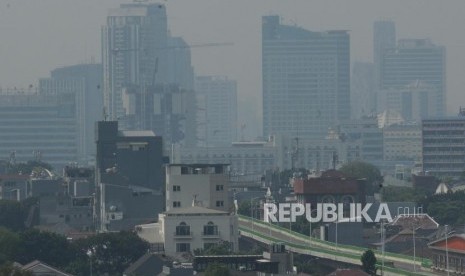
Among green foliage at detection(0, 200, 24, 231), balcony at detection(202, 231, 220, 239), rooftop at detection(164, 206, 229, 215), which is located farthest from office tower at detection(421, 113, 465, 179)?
balcony at detection(202, 231, 220, 239)

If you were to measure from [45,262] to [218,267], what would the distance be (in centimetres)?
1165

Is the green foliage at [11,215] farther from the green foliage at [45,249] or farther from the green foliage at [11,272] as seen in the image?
the green foliage at [11,272]

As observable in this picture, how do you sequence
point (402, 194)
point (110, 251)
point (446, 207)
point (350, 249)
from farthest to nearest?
point (402, 194)
point (446, 207)
point (350, 249)
point (110, 251)

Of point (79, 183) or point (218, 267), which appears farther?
point (79, 183)

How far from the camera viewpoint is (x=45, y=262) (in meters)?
68.8

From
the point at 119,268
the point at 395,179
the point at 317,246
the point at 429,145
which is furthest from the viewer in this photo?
the point at 429,145

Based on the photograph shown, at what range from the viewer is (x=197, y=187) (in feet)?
261

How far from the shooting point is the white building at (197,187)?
260ft

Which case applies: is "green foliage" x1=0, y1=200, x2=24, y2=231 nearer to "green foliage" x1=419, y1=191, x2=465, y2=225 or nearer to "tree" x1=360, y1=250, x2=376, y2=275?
"green foliage" x1=419, y1=191, x2=465, y2=225

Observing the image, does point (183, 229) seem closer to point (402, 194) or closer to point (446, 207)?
point (446, 207)

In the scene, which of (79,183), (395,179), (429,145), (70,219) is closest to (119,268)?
(70,219)

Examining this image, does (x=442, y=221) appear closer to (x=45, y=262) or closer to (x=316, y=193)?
(x=316, y=193)

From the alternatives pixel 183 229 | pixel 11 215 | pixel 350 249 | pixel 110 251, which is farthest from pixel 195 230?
pixel 11 215

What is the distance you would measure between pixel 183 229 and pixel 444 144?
9034 centimetres
